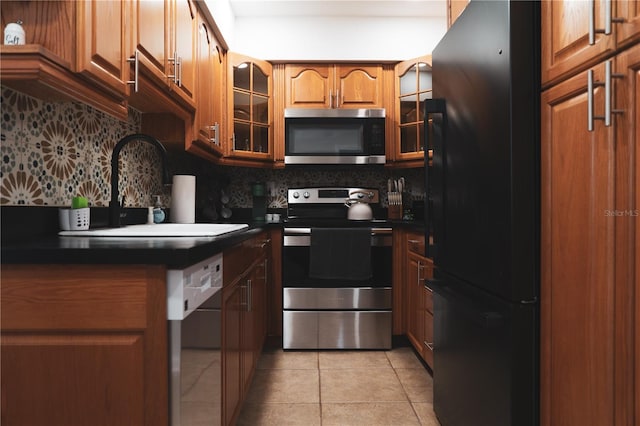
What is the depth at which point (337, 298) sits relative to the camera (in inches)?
110

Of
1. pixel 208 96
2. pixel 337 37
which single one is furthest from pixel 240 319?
pixel 337 37

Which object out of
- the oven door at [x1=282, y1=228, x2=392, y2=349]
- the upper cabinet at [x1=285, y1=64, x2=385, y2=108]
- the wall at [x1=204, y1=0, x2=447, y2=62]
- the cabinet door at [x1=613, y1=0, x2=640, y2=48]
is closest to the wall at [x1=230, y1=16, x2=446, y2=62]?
the wall at [x1=204, y1=0, x2=447, y2=62]

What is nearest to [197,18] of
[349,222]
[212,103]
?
[212,103]

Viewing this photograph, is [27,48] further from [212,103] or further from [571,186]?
[212,103]

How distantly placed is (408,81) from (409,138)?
43 centimetres

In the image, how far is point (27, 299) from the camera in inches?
35.6

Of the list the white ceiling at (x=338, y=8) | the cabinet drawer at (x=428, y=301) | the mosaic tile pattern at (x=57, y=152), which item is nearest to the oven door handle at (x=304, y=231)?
the cabinet drawer at (x=428, y=301)

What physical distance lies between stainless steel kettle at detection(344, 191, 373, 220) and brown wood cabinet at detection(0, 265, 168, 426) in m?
2.33

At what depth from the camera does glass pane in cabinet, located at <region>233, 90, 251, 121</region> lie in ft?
9.80

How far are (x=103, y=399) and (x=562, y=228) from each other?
1.21 meters

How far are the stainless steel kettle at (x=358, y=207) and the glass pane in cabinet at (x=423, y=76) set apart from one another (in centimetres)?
92

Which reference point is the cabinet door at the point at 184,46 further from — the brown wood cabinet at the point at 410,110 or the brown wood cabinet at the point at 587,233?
the brown wood cabinet at the point at 410,110

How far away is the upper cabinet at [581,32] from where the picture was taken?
87 cm

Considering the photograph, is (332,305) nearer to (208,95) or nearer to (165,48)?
(208,95)
